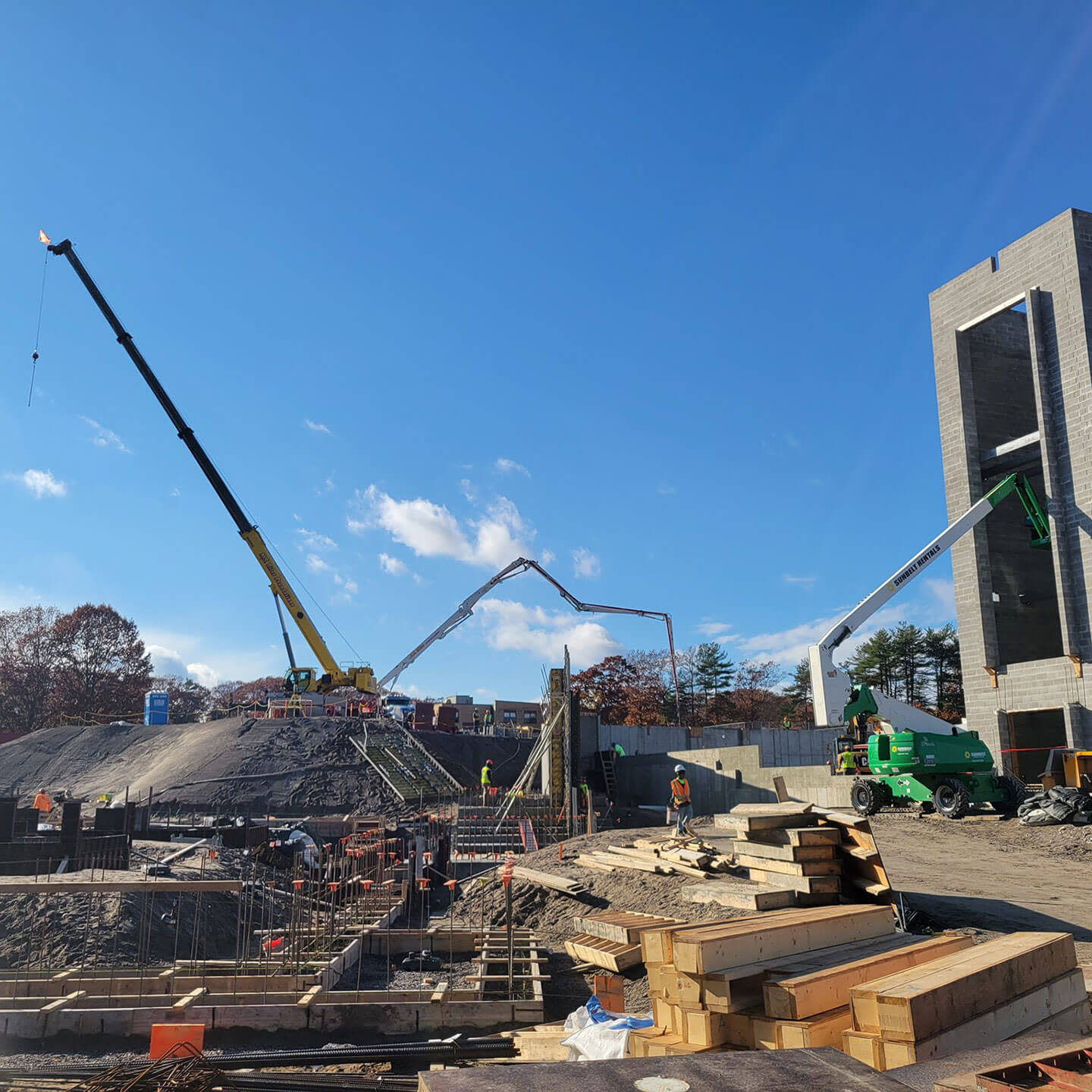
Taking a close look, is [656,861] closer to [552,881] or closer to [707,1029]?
[552,881]

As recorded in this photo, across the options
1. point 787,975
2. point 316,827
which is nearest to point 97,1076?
point 787,975

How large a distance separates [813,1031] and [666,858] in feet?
29.2

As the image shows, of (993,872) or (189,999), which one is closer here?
(189,999)

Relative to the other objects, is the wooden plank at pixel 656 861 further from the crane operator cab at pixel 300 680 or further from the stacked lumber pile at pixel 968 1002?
the crane operator cab at pixel 300 680

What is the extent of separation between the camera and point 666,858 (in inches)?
538

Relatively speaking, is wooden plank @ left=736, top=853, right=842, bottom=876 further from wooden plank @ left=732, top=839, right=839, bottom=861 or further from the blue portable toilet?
the blue portable toilet

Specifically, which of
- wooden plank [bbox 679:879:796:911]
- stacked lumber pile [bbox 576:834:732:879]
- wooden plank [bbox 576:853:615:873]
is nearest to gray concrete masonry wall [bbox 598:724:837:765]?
wooden plank [bbox 576:853:615:873]

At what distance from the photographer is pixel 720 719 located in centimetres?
6431

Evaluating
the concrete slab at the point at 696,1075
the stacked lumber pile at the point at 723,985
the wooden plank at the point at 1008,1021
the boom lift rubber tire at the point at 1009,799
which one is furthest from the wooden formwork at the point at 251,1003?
the boom lift rubber tire at the point at 1009,799

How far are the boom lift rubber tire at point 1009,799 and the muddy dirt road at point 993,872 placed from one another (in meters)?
1.04

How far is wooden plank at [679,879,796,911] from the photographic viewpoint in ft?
33.5

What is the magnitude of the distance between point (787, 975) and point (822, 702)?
69.2 feet

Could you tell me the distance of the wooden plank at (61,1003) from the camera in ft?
29.2

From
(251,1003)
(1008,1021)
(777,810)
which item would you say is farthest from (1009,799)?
(251,1003)
